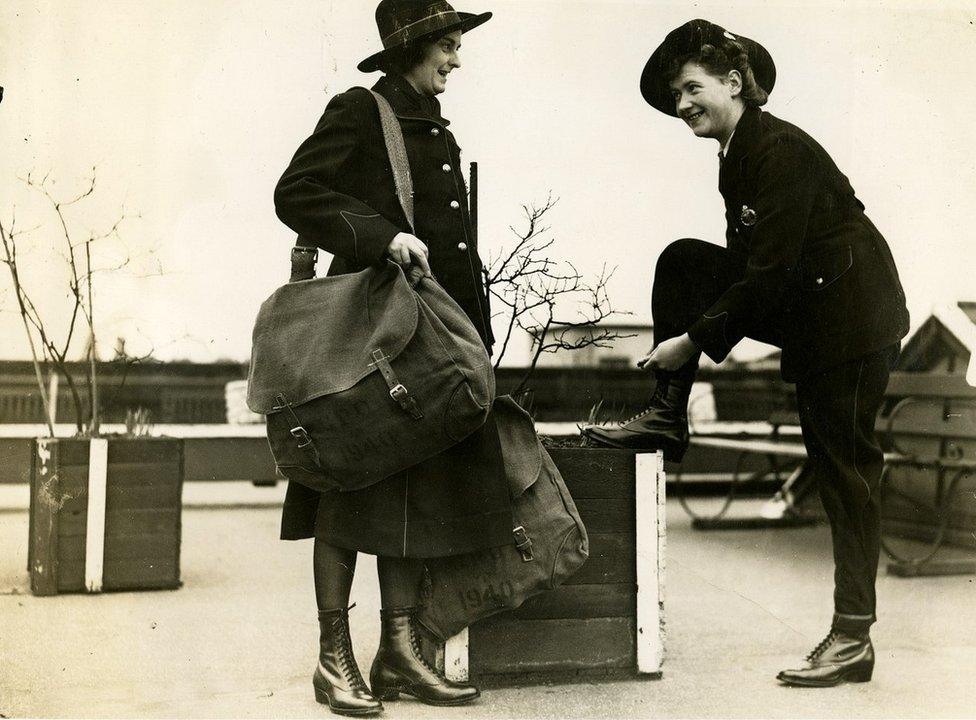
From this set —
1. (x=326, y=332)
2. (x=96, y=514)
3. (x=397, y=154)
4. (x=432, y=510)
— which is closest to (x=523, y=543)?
(x=432, y=510)

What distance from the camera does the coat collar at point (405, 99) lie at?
7.93 feet

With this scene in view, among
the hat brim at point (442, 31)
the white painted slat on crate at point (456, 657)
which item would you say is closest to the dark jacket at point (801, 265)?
the hat brim at point (442, 31)

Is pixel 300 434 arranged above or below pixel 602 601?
above

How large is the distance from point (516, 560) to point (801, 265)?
1.17 metres

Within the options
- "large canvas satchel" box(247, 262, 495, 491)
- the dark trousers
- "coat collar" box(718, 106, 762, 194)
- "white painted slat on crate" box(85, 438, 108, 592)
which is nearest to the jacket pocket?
the dark trousers

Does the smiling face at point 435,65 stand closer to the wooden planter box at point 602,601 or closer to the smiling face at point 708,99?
the smiling face at point 708,99

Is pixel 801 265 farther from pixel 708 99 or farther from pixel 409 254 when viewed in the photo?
pixel 409 254

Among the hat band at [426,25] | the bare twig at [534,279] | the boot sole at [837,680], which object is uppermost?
the hat band at [426,25]

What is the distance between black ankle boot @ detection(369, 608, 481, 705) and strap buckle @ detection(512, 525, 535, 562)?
0.33 meters

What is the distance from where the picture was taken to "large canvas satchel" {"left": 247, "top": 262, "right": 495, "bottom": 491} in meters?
2.10

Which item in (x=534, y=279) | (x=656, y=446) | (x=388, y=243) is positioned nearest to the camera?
(x=388, y=243)

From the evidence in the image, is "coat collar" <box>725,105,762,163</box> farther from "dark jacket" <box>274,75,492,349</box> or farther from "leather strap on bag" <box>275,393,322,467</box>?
"leather strap on bag" <box>275,393,322,467</box>

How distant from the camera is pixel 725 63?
2.65 m

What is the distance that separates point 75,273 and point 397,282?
5.32 ft
